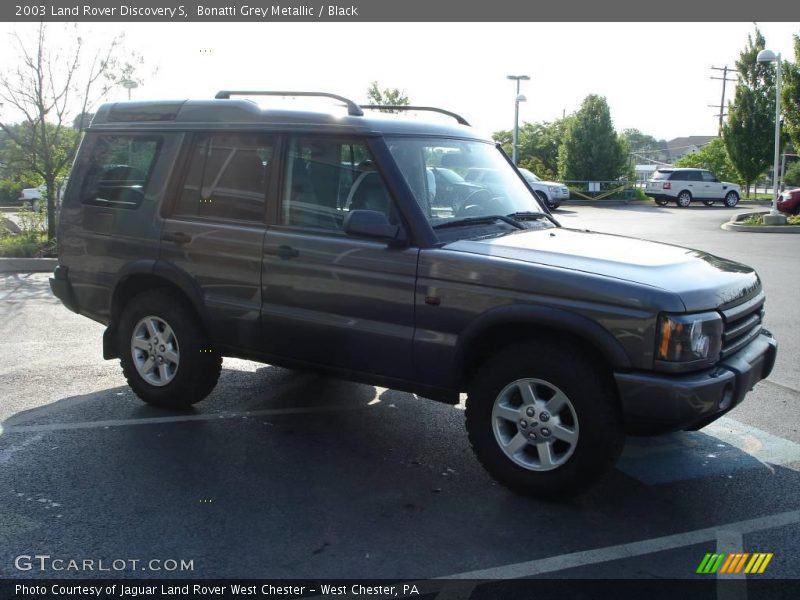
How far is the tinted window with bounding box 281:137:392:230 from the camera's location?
484 centimetres

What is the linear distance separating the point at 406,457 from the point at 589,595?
178 centimetres

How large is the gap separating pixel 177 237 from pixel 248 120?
92 centimetres

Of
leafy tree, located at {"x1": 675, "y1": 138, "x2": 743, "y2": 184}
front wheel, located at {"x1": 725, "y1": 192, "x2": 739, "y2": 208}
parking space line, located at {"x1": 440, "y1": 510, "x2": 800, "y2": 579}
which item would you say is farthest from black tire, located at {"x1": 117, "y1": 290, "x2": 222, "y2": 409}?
leafy tree, located at {"x1": 675, "y1": 138, "x2": 743, "y2": 184}

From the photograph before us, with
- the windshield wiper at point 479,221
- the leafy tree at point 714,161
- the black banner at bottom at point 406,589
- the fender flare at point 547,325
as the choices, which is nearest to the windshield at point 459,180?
the windshield wiper at point 479,221

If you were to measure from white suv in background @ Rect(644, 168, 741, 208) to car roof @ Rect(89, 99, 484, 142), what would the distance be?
3329 centimetres

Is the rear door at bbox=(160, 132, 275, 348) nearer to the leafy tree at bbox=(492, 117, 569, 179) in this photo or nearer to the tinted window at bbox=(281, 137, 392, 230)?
the tinted window at bbox=(281, 137, 392, 230)

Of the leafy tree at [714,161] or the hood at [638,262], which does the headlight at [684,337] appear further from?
the leafy tree at [714,161]

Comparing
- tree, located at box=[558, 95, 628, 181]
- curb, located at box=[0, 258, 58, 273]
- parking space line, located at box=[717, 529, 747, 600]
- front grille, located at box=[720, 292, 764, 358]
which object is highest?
tree, located at box=[558, 95, 628, 181]

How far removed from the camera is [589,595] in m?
3.37

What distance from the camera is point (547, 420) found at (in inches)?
165

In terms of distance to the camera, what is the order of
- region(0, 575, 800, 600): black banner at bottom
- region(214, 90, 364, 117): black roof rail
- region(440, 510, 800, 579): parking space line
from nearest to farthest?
region(0, 575, 800, 600): black banner at bottom
region(440, 510, 800, 579): parking space line
region(214, 90, 364, 117): black roof rail

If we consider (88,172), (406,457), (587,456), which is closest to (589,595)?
(587,456)

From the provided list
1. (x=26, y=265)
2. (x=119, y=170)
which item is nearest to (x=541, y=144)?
(x=26, y=265)

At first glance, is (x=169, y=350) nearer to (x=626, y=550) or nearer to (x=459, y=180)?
(x=459, y=180)
